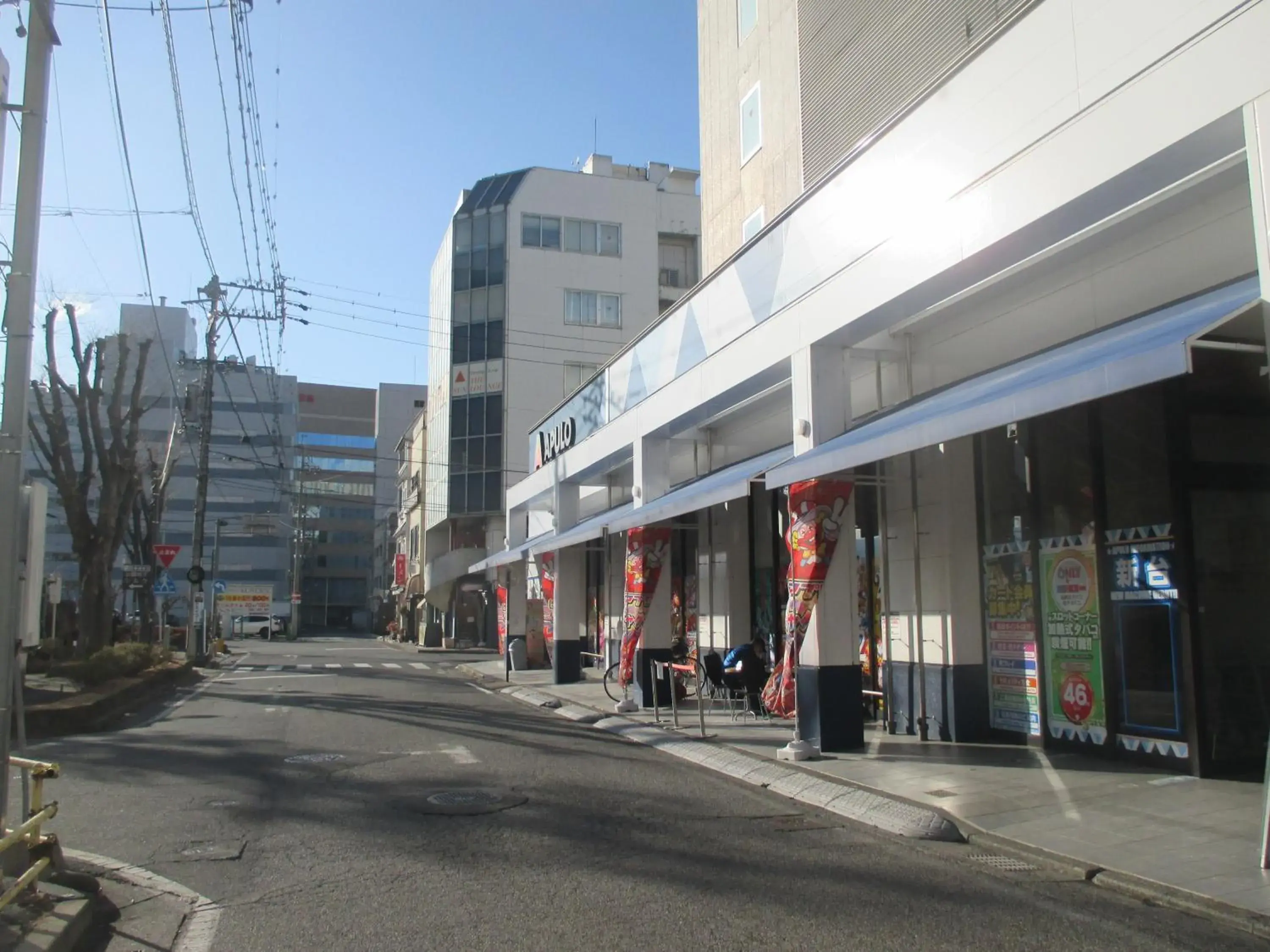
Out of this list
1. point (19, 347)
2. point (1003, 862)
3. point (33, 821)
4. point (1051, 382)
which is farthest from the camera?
point (1051, 382)

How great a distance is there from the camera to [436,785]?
915cm

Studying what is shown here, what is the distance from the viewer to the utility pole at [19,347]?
549cm

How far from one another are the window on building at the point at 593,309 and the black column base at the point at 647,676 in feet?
99.3

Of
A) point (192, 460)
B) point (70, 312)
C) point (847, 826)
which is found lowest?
point (847, 826)

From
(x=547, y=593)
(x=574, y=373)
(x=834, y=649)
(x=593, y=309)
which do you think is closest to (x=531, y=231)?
(x=593, y=309)

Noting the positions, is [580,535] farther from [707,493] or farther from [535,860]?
[535,860]

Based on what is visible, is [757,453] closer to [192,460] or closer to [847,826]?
[847,826]

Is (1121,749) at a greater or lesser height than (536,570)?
lesser

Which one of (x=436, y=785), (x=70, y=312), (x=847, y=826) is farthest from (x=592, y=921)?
(x=70, y=312)

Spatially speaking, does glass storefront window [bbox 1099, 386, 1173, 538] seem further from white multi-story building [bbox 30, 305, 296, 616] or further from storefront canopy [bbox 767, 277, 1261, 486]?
white multi-story building [bbox 30, 305, 296, 616]

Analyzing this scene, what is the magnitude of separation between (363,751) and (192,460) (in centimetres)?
7755

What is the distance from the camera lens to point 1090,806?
776 cm

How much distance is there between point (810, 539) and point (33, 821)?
24.6ft

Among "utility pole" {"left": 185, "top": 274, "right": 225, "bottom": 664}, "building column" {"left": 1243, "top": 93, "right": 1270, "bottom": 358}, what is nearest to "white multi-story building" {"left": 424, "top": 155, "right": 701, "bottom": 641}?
"utility pole" {"left": 185, "top": 274, "right": 225, "bottom": 664}
